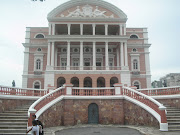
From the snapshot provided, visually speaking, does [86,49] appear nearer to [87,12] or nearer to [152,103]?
[87,12]

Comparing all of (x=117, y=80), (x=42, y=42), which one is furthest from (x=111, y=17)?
(x=42, y=42)

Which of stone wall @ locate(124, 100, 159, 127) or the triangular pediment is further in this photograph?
the triangular pediment

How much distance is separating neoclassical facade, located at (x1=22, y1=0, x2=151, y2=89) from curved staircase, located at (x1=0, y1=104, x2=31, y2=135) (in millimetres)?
16303

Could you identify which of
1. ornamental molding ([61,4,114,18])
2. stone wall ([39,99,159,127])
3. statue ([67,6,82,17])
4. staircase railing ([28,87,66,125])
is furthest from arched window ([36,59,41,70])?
stone wall ([39,99,159,127])

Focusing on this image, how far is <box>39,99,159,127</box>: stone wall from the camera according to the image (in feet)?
46.4

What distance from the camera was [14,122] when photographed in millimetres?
11211

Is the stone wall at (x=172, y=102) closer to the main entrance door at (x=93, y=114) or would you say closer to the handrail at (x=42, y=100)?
the main entrance door at (x=93, y=114)

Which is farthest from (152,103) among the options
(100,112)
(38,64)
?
(38,64)

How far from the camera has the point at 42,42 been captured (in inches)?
1332

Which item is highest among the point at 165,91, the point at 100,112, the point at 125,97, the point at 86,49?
the point at 86,49

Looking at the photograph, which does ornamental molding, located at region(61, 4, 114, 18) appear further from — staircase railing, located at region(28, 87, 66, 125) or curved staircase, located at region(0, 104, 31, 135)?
curved staircase, located at region(0, 104, 31, 135)

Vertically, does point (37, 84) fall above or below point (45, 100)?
above

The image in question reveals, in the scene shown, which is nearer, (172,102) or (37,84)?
(172,102)

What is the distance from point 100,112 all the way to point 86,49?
20.3 meters
